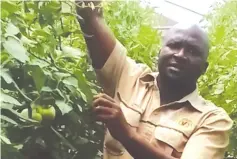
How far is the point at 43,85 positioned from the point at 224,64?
2.08 feet

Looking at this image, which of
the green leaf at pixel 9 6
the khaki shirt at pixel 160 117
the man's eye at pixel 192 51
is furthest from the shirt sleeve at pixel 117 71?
the green leaf at pixel 9 6

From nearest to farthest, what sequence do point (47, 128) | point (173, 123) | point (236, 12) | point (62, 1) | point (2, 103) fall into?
point (2, 103)
point (62, 1)
point (47, 128)
point (173, 123)
point (236, 12)

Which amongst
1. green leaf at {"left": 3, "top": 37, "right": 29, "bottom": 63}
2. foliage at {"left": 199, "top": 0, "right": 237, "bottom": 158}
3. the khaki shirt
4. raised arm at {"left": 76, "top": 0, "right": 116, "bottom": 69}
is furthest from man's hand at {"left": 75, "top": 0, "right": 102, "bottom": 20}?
foliage at {"left": 199, "top": 0, "right": 237, "bottom": 158}

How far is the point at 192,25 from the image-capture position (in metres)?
1.17

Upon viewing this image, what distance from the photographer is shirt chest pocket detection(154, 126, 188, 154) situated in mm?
1105

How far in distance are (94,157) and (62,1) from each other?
1.28 ft

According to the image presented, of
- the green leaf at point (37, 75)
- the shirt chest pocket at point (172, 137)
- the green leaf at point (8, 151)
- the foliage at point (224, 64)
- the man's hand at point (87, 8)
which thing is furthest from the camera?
the foliage at point (224, 64)

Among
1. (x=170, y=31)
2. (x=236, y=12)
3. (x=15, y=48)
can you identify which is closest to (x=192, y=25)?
(x=170, y=31)

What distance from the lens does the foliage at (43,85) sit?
812 mm

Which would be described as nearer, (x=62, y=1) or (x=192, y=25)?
(x=62, y=1)

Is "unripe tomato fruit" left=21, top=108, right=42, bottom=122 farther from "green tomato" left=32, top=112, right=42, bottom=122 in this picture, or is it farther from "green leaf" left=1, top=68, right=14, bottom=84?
"green leaf" left=1, top=68, right=14, bottom=84

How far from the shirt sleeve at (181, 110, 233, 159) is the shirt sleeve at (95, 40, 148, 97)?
17 cm

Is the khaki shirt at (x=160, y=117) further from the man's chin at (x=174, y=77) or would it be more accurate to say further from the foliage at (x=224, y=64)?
the foliage at (x=224, y=64)

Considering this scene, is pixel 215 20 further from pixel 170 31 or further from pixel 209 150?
pixel 209 150
